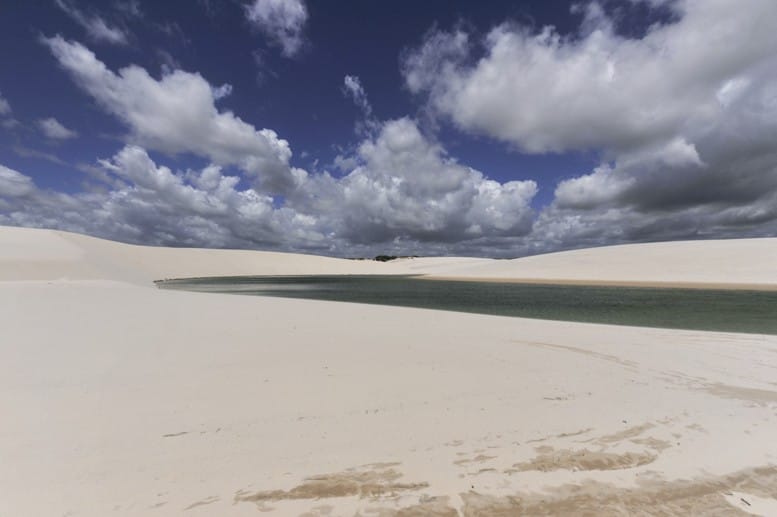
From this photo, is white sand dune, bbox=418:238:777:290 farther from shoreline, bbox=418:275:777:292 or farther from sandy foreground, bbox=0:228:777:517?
sandy foreground, bbox=0:228:777:517

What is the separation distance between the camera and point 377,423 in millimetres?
4965

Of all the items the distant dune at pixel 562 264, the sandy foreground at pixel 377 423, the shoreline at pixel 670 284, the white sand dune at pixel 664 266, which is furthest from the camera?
the white sand dune at pixel 664 266

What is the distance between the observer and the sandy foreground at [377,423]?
3.48 meters

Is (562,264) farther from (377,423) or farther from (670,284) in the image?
(377,423)

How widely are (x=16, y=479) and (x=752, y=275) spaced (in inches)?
2454

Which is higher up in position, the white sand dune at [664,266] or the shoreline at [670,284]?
the white sand dune at [664,266]

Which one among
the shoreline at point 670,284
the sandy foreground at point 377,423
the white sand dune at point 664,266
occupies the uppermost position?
the white sand dune at point 664,266

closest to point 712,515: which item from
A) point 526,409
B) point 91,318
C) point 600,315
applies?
point 526,409

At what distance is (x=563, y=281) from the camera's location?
5334 cm

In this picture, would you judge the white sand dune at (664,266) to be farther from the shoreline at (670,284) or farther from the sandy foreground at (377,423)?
the sandy foreground at (377,423)

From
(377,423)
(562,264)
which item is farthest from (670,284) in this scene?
(377,423)

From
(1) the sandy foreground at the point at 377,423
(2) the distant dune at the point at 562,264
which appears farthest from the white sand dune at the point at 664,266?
(1) the sandy foreground at the point at 377,423

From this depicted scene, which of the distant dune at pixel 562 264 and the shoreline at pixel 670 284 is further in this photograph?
the distant dune at pixel 562 264

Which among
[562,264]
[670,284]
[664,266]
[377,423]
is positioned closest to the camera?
[377,423]
